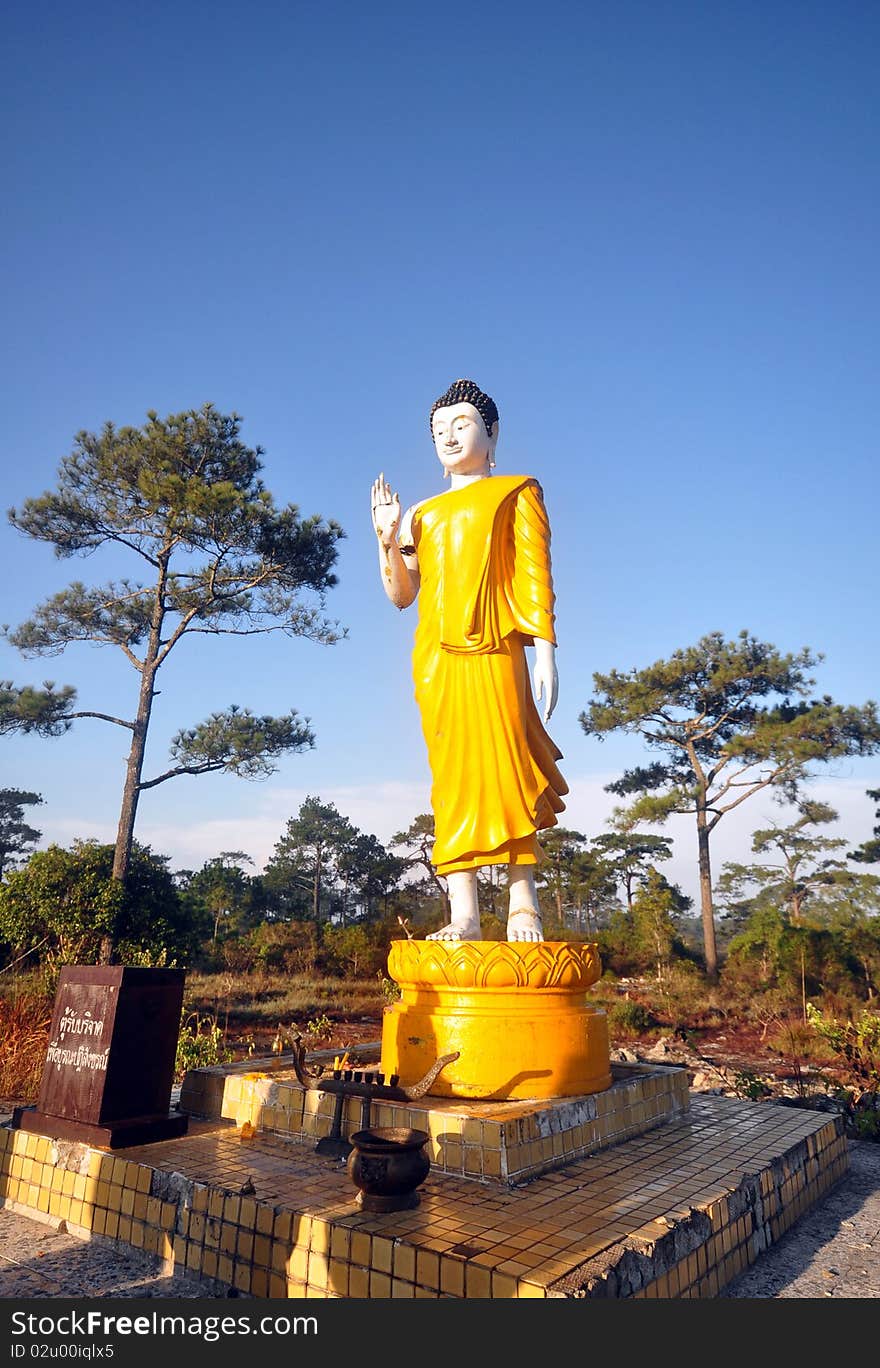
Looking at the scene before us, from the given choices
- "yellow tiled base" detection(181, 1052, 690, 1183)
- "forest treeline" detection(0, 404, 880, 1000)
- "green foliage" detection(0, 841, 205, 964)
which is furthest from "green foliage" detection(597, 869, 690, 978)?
"yellow tiled base" detection(181, 1052, 690, 1183)

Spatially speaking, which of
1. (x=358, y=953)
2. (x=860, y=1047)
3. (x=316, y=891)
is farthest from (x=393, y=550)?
(x=316, y=891)

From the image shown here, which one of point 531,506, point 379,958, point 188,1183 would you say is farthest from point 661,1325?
point 379,958

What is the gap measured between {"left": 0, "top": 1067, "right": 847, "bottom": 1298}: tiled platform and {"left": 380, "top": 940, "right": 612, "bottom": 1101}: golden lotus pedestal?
441mm

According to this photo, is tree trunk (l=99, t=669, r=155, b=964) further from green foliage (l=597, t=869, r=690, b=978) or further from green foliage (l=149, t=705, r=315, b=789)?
green foliage (l=597, t=869, r=690, b=978)

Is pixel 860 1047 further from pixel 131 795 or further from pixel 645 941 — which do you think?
pixel 131 795

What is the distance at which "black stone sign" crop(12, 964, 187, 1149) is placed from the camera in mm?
4098

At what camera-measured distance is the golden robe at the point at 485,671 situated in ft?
16.9

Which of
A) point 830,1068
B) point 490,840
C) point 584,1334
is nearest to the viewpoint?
point 584,1334

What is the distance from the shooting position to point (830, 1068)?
798 centimetres

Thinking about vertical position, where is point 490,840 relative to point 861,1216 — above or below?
above

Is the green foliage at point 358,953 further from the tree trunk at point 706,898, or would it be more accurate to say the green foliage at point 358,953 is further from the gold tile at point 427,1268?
the gold tile at point 427,1268

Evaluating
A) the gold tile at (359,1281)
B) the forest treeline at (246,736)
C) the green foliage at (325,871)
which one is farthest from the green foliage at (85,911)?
the green foliage at (325,871)

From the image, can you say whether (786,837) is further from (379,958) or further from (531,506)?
(531,506)

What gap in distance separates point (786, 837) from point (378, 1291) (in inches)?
1113
